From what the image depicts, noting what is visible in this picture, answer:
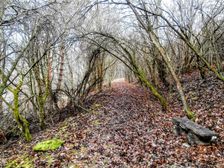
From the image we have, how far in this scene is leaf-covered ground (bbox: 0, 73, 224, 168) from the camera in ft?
21.6

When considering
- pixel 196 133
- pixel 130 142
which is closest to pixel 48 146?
pixel 130 142

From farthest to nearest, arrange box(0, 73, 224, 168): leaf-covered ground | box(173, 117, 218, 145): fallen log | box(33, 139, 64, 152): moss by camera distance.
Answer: box(33, 139, 64, 152): moss → box(173, 117, 218, 145): fallen log → box(0, 73, 224, 168): leaf-covered ground

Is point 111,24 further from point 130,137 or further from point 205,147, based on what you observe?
point 205,147

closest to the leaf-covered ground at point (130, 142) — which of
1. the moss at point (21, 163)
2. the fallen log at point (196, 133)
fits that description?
the moss at point (21, 163)

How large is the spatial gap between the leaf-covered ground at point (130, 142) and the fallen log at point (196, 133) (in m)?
0.19

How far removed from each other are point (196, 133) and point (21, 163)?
5.21 metres

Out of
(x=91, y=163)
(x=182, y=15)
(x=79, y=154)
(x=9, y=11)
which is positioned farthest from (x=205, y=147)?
(x=182, y=15)

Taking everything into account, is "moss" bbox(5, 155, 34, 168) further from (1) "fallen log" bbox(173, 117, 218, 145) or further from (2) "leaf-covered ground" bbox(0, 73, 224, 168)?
(1) "fallen log" bbox(173, 117, 218, 145)

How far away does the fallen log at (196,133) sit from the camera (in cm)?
675

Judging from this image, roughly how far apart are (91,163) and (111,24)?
37.9 ft

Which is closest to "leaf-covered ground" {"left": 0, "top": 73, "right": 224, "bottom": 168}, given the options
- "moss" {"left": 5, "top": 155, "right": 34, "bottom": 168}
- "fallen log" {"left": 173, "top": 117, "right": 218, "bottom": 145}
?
"moss" {"left": 5, "top": 155, "right": 34, "bottom": 168}

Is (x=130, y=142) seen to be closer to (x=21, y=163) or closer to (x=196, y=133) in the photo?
(x=196, y=133)

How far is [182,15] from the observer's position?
15.7m

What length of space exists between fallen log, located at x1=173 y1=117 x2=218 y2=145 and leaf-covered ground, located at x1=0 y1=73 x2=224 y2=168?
0.19 metres
